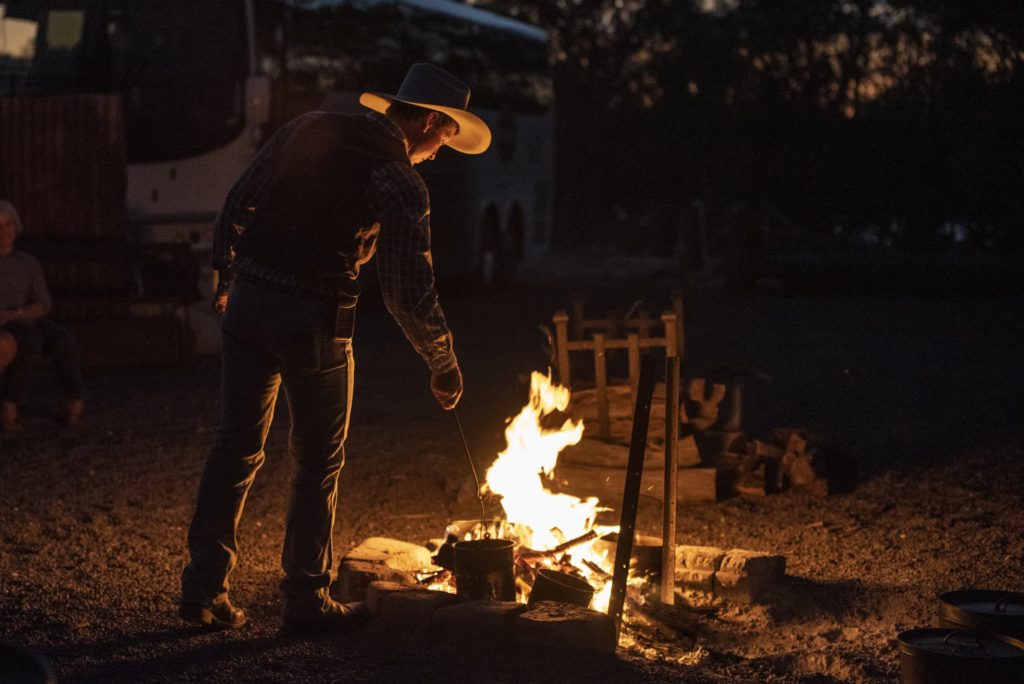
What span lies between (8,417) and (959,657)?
6679mm

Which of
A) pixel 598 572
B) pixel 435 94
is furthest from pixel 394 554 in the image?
pixel 435 94

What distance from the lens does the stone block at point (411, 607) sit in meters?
4.86

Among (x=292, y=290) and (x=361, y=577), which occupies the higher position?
(x=292, y=290)

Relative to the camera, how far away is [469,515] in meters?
7.00

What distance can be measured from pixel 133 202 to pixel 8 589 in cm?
837

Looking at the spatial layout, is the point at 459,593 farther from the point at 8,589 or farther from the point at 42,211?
the point at 42,211

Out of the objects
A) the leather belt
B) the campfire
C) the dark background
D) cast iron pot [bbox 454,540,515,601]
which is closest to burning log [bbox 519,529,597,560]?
the campfire

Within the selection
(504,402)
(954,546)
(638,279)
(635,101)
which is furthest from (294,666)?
(635,101)

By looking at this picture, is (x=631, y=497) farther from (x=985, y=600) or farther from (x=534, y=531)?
(x=985, y=600)

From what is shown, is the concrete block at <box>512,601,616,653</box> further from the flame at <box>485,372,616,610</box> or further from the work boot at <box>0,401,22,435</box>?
the work boot at <box>0,401,22,435</box>

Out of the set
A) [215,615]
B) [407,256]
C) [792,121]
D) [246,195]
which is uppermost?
[792,121]

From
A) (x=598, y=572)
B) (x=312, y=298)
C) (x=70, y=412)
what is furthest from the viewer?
(x=70, y=412)

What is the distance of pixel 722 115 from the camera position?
30.1 meters

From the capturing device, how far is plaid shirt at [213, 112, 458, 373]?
4516mm
